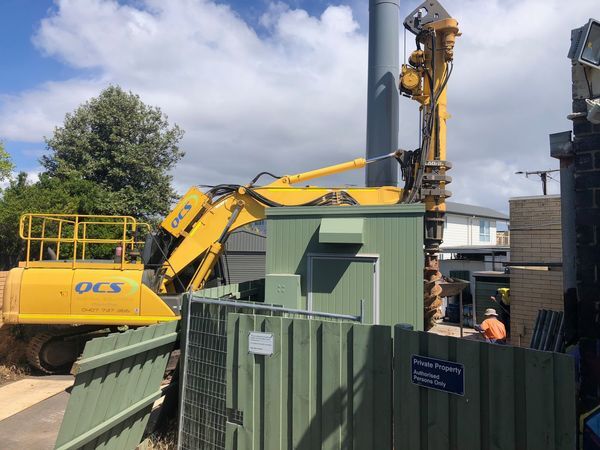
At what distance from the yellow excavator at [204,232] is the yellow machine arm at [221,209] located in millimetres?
19

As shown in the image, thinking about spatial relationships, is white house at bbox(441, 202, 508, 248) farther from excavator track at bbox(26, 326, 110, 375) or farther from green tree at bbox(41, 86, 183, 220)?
excavator track at bbox(26, 326, 110, 375)

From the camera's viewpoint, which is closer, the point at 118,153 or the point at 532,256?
the point at 532,256

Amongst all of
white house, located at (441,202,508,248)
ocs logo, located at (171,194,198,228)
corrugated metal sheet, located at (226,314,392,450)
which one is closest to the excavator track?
ocs logo, located at (171,194,198,228)

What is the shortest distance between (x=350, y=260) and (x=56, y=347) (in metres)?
6.50

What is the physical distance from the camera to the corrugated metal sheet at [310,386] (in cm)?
394

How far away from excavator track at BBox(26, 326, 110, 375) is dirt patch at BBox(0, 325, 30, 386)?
0.92 ft

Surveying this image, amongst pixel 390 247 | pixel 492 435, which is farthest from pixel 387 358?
pixel 390 247

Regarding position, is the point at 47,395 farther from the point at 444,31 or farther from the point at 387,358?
the point at 444,31

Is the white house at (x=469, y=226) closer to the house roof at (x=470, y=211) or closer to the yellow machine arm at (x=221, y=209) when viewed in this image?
the house roof at (x=470, y=211)

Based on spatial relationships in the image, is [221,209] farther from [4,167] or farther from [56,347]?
[4,167]

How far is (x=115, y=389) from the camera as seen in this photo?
15.1 ft

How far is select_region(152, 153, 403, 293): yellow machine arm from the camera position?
8.85 m

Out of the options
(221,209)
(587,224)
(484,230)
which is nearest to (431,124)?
(221,209)

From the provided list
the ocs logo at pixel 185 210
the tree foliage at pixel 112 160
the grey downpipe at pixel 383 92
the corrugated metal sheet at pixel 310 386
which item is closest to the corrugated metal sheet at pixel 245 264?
the tree foliage at pixel 112 160
